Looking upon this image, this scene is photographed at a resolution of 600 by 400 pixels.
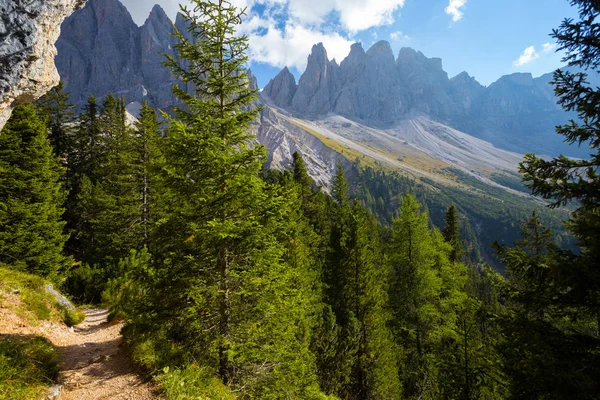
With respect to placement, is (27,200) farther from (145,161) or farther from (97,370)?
(97,370)

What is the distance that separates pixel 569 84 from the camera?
5.68 metres

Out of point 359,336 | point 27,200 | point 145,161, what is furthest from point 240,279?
point 145,161

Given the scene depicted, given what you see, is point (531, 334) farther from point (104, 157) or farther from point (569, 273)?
point (104, 157)

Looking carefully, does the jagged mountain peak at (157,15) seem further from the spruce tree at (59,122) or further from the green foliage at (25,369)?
the green foliage at (25,369)

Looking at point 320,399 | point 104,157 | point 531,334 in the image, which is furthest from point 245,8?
point 104,157

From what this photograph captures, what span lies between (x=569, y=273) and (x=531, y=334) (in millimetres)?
1297

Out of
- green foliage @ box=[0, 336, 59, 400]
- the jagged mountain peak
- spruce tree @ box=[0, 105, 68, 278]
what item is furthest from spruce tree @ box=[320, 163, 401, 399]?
the jagged mountain peak

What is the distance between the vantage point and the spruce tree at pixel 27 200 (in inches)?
513

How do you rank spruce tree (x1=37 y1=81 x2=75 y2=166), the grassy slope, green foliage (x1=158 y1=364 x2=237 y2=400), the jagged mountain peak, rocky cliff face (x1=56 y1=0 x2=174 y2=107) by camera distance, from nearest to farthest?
the grassy slope → green foliage (x1=158 y1=364 x2=237 y2=400) → spruce tree (x1=37 y1=81 x2=75 y2=166) → rocky cliff face (x1=56 y1=0 x2=174 y2=107) → the jagged mountain peak

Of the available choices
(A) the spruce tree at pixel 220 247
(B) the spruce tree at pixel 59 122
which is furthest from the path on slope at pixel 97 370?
(B) the spruce tree at pixel 59 122

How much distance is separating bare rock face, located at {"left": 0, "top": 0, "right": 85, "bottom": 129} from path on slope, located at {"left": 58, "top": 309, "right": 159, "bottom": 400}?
6122 mm

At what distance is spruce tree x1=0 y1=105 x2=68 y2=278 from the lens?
13.0 m

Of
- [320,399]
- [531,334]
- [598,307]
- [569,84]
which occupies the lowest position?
[320,399]

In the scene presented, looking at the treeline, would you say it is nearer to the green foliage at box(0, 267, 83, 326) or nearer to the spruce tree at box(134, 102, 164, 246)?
the green foliage at box(0, 267, 83, 326)
